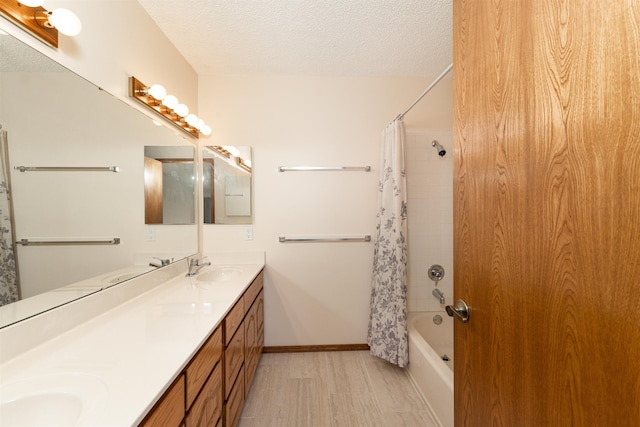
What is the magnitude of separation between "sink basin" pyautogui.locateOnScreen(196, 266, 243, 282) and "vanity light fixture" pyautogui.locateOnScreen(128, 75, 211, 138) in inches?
45.5

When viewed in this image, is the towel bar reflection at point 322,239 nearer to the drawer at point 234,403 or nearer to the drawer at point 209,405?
the drawer at point 234,403

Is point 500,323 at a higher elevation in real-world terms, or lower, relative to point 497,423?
higher

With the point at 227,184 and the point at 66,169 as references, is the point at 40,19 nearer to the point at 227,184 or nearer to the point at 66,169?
Result: the point at 66,169

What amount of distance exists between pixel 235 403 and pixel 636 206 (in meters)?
1.76

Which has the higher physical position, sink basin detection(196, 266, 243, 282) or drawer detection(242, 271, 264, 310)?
sink basin detection(196, 266, 243, 282)

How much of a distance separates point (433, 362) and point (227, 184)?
82.7 inches

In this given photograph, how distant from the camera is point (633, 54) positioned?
43 centimetres

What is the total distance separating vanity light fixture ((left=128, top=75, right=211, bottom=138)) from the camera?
1525 millimetres

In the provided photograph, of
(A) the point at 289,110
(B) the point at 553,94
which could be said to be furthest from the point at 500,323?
(A) the point at 289,110

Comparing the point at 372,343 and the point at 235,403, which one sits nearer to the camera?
the point at 235,403

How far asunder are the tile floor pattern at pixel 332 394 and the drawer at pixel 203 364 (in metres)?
0.79

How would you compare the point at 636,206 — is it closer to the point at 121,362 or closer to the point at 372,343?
the point at 121,362

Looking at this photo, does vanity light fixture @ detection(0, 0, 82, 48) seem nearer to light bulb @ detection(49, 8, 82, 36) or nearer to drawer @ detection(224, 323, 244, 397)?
light bulb @ detection(49, 8, 82, 36)

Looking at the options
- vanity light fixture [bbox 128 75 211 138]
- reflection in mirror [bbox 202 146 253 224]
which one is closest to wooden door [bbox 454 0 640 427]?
vanity light fixture [bbox 128 75 211 138]
